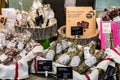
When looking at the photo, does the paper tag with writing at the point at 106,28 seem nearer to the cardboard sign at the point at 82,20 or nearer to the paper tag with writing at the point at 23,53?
the cardboard sign at the point at 82,20

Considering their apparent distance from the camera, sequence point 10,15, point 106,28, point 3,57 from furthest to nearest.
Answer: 1. point 10,15
2. point 106,28
3. point 3,57

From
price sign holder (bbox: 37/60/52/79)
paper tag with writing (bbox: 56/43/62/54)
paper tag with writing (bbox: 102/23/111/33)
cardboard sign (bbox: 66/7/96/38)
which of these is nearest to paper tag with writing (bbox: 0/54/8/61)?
price sign holder (bbox: 37/60/52/79)

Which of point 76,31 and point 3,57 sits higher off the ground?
point 76,31

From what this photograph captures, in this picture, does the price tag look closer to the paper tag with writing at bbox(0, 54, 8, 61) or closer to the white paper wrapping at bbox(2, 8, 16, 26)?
the paper tag with writing at bbox(0, 54, 8, 61)

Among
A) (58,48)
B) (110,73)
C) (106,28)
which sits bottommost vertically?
(110,73)

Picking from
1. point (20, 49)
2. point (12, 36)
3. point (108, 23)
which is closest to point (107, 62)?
point (108, 23)

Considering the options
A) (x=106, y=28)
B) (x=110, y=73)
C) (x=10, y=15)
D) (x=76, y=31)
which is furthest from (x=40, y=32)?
(x=110, y=73)

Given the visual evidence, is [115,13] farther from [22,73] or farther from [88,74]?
[22,73]

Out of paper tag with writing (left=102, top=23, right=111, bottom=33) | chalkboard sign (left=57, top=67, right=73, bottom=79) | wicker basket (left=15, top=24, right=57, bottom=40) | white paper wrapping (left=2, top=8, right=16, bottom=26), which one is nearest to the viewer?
chalkboard sign (left=57, top=67, right=73, bottom=79)

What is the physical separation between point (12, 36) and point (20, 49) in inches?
6.7

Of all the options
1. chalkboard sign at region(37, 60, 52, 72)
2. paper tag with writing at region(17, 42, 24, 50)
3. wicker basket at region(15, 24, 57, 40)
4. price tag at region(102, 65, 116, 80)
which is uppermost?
wicker basket at region(15, 24, 57, 40)

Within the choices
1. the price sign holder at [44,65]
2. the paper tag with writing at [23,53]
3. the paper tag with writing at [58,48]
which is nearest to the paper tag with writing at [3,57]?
the paper tag with writing at [23,53]

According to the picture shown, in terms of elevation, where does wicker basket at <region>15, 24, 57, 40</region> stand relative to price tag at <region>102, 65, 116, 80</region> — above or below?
above

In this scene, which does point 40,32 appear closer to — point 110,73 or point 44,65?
point 44,65
